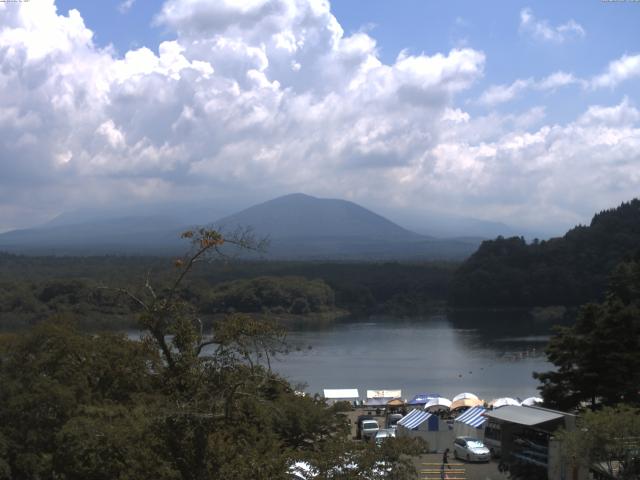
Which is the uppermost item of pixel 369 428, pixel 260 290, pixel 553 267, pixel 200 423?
pixel 553 267

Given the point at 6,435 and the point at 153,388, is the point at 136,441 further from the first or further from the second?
the point at 6,435

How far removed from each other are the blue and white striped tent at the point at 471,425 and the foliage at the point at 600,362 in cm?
108

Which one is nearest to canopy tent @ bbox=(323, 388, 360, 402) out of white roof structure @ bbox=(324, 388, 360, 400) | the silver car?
white roof structure @ bbox=(324, 388, 360, 400)

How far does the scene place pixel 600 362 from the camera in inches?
432

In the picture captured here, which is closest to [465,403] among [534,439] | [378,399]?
[378,399]

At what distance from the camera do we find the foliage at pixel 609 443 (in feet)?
22.5

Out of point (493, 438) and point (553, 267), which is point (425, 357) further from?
point (553, 267)

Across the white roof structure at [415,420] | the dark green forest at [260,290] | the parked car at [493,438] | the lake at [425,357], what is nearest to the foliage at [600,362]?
the parked car at [493,438]

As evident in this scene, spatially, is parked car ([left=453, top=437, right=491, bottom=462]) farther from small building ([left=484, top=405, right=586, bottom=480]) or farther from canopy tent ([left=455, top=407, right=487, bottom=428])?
canopy tent ([left=455, top=407, right=487, bottom=428])

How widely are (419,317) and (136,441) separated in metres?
43.4

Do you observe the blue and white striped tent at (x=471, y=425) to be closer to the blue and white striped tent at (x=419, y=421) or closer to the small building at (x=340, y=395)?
the blue and white striped tent at (x=419, y=421)

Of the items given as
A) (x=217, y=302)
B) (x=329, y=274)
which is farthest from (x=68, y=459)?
(x=329, y=274)

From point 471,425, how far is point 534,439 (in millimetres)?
3240

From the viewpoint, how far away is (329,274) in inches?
2410
